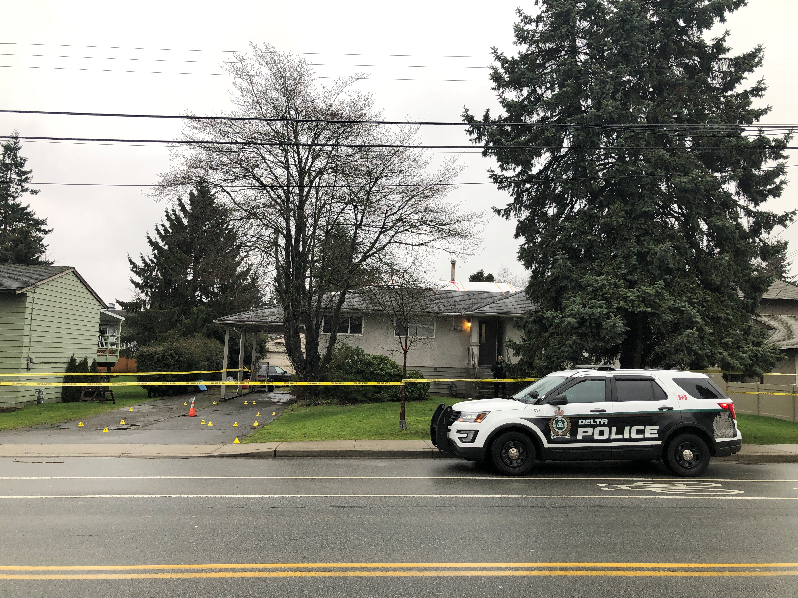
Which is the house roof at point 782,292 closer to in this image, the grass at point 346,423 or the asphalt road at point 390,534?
the grass at point 346,423

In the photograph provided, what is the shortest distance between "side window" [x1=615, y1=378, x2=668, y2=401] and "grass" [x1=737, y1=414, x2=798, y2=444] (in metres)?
5.33

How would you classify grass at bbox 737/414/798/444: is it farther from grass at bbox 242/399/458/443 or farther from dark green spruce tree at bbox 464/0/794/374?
grass at bbox 242/399/458/443

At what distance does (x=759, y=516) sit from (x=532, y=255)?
39.1 feet

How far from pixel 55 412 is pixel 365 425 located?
1097 cm

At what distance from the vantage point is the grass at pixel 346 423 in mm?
14633

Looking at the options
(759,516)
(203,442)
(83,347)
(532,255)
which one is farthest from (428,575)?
(83,347)

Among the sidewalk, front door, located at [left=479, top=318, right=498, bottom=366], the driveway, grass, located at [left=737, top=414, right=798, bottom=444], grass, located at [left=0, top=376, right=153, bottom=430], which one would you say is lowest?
grass, located at [left=0, top=376, right=153, bottom=430]

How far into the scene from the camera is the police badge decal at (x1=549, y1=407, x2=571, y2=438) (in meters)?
10.8

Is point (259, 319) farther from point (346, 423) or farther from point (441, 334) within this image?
point (346, 423)

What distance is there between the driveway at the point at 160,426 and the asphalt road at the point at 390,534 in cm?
382

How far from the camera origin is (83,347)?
27.3 metres

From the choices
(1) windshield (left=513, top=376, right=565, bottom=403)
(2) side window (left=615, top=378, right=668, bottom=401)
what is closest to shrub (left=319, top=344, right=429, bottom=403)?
(1) windshield (left=513, top=376, right=565, bottom=403)

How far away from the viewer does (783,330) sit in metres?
25.2

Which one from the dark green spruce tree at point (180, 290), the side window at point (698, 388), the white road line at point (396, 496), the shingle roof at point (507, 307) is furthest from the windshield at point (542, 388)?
the dark green spruce tree at point (180, 290)
